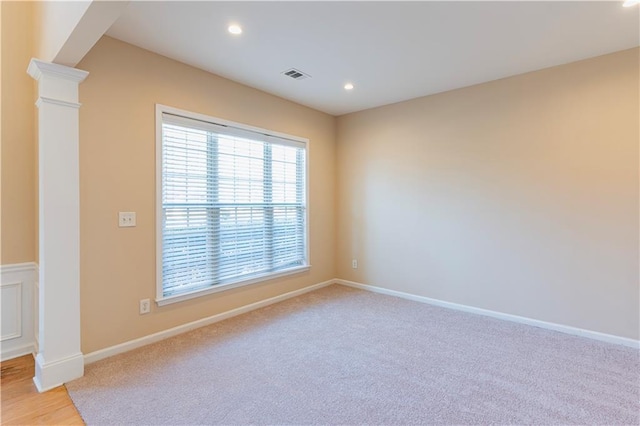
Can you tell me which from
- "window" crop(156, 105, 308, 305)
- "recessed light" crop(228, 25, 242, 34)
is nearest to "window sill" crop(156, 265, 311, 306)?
"window" crop(156, 105, 308, 305)

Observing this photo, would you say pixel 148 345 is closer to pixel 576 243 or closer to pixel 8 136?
pixel 8 136

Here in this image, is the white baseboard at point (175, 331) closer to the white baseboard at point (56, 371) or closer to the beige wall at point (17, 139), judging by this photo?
the white baseboard at point (56, 371)

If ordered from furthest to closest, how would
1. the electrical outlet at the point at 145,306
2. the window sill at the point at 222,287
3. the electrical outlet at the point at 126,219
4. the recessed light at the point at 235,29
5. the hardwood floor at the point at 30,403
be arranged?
1. the window sill at the point at 222,287
2. the electrical outlet at the point at 145,306
3. the electrical outlet at the point at 126,219
4. the recessed light at the point at 235,29
5. the hardwood floor at the point at 30,403

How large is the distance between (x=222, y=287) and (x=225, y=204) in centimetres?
91

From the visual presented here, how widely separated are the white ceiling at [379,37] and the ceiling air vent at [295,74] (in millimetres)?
91

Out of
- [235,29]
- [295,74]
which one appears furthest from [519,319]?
[235,29]

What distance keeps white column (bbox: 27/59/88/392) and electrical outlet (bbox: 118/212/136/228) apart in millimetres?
389

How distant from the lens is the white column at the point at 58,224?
6.86ft

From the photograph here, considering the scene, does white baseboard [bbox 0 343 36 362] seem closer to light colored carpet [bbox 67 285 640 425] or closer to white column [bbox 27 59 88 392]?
white column [bbox 27 59 88 392]

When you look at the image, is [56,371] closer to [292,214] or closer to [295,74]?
[292,214]

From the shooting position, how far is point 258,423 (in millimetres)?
1780

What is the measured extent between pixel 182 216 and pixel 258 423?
2.01 metres

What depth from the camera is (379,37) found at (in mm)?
2543

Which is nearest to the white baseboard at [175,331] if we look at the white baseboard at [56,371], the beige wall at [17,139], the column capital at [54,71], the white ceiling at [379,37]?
the white baseboard at [56,371]
